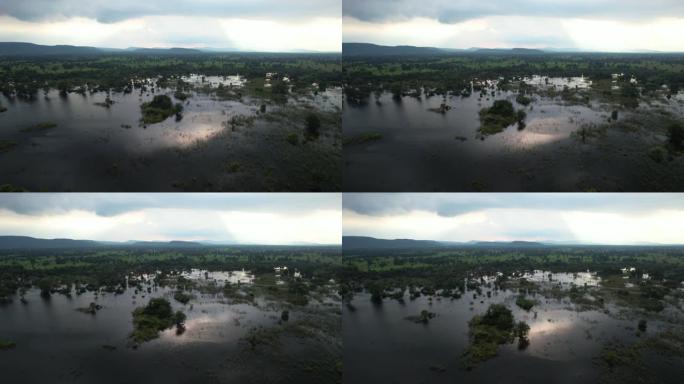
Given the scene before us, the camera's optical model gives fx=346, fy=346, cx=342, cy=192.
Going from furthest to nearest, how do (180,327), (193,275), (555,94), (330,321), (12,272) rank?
(555,94)
(193,275)
(12,272)
(180,327)
(330,321)

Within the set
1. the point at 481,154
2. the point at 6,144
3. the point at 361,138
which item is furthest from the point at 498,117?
the point at 6,144

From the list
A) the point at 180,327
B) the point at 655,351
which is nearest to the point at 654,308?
the point at 655,351

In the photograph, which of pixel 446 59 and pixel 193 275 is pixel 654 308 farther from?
pixel 193 275

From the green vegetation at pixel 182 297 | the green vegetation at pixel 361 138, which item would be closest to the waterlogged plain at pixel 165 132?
the green vegetation at pixel 361 138

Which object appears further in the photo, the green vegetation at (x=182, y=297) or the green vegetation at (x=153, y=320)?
the green vegetation at (x=182, y=297)

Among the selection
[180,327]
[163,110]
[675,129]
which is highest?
[163,110]

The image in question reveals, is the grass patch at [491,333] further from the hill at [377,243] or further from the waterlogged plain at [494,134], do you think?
the waterlogged plain at [494,134]
